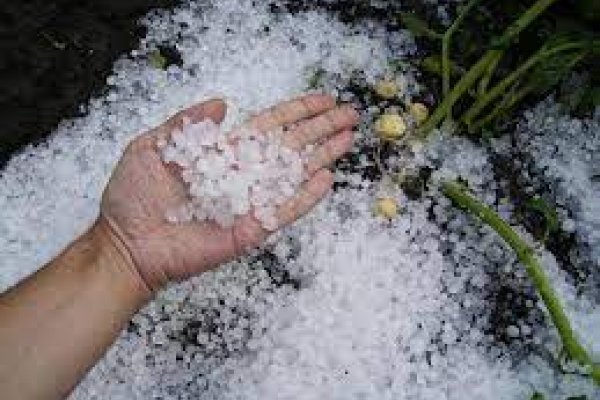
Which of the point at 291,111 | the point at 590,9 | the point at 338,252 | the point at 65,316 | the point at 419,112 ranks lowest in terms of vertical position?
the point at 338,252

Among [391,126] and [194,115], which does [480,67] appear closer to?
[391,126]

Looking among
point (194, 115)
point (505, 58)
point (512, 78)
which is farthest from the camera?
point (505, 58)

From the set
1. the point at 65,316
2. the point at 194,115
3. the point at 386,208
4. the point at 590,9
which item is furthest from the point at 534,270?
the point at 65,316

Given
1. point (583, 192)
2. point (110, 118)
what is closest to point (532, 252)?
point (583, 192)

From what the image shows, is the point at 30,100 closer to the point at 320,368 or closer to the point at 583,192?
the point at 320,368

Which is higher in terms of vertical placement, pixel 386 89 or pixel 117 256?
pixel 386 89

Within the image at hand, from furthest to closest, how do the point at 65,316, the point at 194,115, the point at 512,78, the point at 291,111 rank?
1. the point at 512,78
2. the point at 291,111
3. the point at 194,115
4. the point at 65,316

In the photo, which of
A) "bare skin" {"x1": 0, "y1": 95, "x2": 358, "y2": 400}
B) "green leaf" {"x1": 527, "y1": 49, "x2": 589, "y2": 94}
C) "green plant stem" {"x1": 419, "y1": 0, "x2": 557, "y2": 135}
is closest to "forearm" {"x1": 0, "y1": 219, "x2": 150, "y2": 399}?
"bare skin" {"x1": 0, "y1": 95, "x2": 358, "y2": 400}
